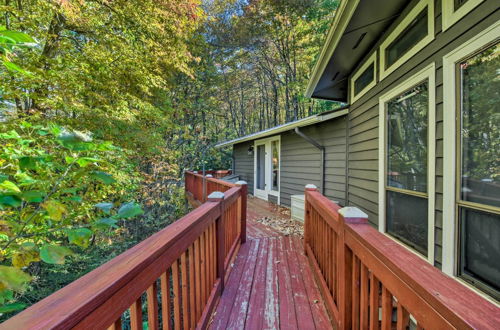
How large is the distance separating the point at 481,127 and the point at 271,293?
2215mm

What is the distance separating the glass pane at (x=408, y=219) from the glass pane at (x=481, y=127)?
0.62 meters

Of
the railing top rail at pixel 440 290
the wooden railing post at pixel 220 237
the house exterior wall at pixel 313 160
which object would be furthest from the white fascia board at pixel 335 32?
the railing top rail at pixel 440 290

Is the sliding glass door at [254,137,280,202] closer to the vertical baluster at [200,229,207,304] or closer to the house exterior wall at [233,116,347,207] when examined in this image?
the house exterior wall at [233,116,347,207]

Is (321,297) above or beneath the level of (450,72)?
beneath

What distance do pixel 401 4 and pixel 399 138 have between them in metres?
1.46

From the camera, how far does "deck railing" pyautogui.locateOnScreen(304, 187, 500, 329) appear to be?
0.60 meters

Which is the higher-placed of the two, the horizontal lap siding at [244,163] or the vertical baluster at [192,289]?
the horizontal lap siding at [244,163]

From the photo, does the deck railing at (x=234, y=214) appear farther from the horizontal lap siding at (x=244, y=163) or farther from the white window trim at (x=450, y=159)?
the horizontal lap siding at (x=244, y=163)

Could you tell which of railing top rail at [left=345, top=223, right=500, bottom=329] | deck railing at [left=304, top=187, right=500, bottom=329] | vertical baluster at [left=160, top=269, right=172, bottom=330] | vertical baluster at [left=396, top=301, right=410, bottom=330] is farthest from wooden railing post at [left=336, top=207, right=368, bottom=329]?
vertical baluster at [left=160, top=269, right=172, bottom=330]

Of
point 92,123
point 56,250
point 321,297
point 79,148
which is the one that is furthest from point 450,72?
point 92,123

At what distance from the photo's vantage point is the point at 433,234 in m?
1.98

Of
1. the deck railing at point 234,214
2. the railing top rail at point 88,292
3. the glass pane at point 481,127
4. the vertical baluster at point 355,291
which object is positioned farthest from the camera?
the deck railing at point 234,214

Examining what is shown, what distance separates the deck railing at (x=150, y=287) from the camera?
59 cm

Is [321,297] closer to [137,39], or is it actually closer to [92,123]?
[92,123]
